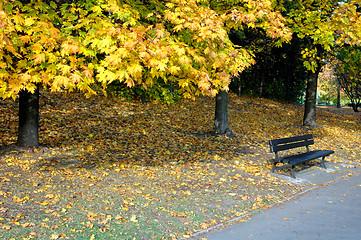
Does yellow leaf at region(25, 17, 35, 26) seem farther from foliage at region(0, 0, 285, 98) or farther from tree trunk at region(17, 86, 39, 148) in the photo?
tree trunk at region(17, 86, 39, 148)

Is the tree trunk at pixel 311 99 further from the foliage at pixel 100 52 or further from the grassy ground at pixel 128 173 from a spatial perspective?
the foliage at pixel 100 52

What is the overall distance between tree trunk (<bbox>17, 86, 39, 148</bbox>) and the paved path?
18.1ft

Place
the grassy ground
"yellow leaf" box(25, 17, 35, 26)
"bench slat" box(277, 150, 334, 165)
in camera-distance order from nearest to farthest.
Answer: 1. the grassy ground
2. "yellow leaf" box(25, 17, 35, 26)
3. "bench slat" box(277, 150, 334, 165)

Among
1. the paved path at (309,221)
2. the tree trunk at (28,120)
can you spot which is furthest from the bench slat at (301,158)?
the tree trunk at (28,120)

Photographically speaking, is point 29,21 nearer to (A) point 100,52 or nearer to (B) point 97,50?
(B) point 97,50

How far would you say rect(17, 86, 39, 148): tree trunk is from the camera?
8.02m

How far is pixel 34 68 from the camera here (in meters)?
5.36

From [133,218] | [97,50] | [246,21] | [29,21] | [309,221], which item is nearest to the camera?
[133,218]

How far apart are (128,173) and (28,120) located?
3.05 m

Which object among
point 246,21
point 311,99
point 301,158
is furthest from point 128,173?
point 311,99

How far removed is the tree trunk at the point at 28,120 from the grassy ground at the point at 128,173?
0.92ft

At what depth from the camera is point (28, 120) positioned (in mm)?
8109

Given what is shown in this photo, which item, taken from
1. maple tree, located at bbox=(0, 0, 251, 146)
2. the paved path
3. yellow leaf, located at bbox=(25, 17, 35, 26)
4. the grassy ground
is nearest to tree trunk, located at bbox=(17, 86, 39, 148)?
the grassy ground

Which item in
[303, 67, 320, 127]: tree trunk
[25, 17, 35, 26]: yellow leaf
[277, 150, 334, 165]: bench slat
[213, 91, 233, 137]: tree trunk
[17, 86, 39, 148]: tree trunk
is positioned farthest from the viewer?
[303, 67, 320, 127]: tree trunk
